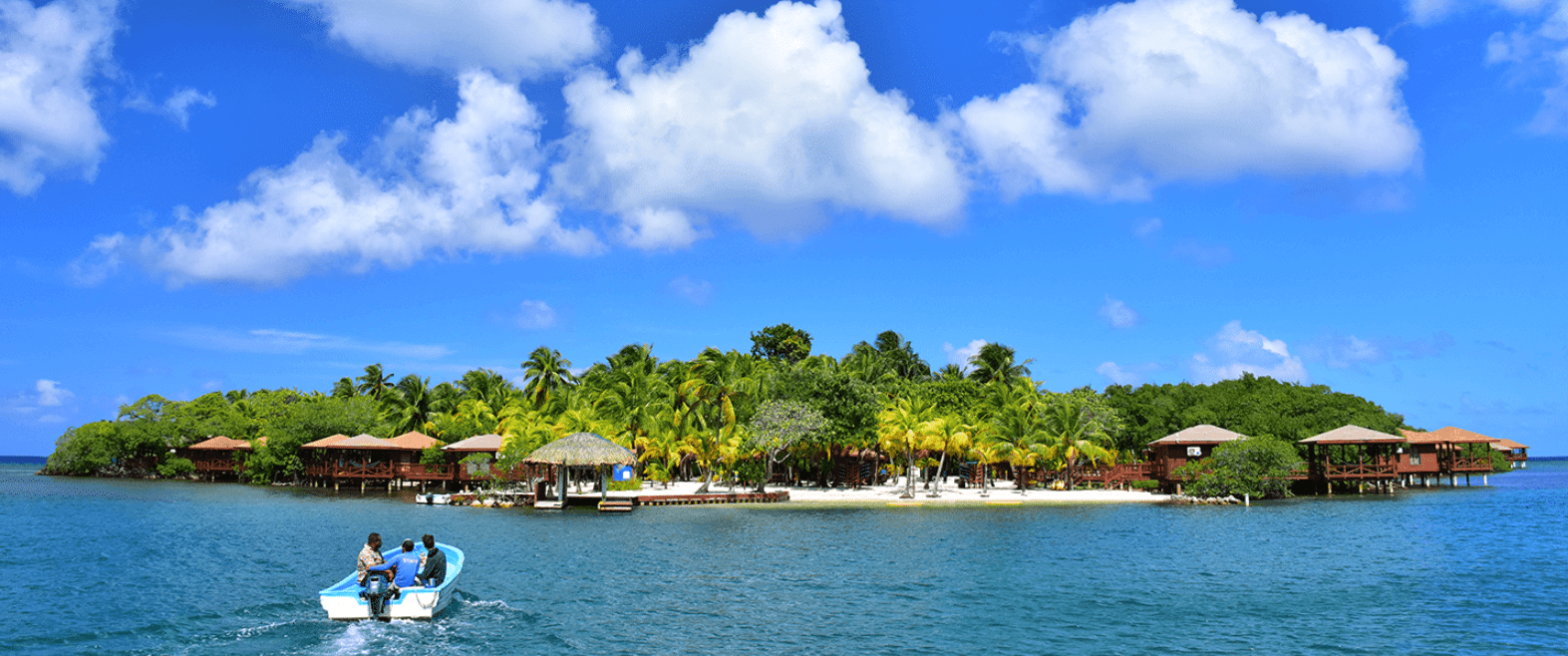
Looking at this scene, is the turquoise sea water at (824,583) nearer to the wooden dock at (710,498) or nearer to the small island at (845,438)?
the wooden dock at (710,498)

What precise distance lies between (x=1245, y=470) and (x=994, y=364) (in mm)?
43229

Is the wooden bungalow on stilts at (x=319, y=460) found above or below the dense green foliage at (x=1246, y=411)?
below

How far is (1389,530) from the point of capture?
39.4 m

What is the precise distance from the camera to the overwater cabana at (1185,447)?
58938 millimetres

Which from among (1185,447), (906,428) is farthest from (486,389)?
(1185,447)

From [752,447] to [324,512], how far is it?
23.8 meters

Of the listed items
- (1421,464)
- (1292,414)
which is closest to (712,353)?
(1292,414)

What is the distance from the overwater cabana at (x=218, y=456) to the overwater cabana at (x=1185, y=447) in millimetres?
75003

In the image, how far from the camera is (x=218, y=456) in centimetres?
8825

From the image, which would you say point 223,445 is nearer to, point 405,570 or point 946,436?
point 946,436

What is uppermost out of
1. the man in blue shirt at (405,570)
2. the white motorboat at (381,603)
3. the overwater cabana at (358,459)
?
the overwater cabana at (358,459)

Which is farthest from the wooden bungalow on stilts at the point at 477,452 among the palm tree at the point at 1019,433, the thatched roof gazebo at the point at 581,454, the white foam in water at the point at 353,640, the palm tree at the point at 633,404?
the white foam in water at the point at 353,640

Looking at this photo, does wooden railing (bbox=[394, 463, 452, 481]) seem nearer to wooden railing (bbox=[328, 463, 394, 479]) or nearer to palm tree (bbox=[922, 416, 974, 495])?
wooden railing (bbox=[328, 463, 394, 479])

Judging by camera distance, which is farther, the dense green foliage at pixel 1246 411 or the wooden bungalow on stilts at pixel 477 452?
the dense green foliage at pixel 1246 411
